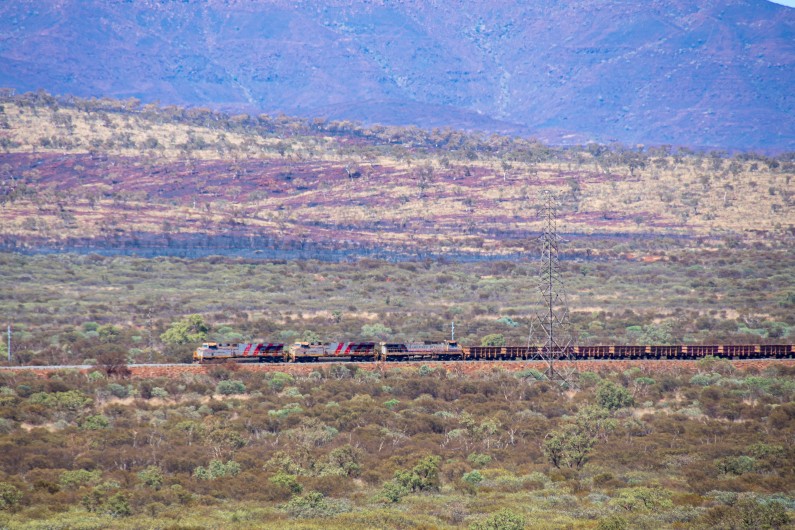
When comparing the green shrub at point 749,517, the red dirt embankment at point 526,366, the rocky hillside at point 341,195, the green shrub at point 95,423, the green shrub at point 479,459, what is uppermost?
the rocky hillside at point 341,195

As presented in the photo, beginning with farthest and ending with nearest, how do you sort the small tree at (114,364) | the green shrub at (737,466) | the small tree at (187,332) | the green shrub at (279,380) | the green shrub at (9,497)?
the small tree at (187,332) < the small tree at (114,364) < the green shrub at (279,380) < the green shrub at (737,466) < the green shrub at (9,497)

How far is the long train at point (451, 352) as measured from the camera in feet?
187

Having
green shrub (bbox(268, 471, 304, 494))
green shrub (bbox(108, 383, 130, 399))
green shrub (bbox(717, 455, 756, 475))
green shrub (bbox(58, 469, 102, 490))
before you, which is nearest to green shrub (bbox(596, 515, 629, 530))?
green shrub (bbox(717, 455, 756, 475))

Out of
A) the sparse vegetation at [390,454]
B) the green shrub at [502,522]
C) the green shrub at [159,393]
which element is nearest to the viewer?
the green shrub at [502,522]

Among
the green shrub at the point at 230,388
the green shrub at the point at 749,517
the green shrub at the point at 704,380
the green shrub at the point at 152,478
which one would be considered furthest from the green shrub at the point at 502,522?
the green shrub at the point at 704,380

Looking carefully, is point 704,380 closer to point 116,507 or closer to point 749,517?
point 749,517

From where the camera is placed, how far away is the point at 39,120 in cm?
18900

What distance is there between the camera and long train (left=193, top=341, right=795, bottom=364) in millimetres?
57062

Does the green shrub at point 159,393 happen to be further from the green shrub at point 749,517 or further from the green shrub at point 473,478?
the green shrub at point 749,517

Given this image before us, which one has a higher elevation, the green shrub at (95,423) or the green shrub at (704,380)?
the green shrub at (704,380)

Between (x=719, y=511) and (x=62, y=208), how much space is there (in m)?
118

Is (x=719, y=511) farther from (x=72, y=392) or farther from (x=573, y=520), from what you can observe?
(x=72, y=392)

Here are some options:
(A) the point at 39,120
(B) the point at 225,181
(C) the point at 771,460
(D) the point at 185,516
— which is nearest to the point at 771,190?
(B) the point at 225,181

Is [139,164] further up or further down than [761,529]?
further up
